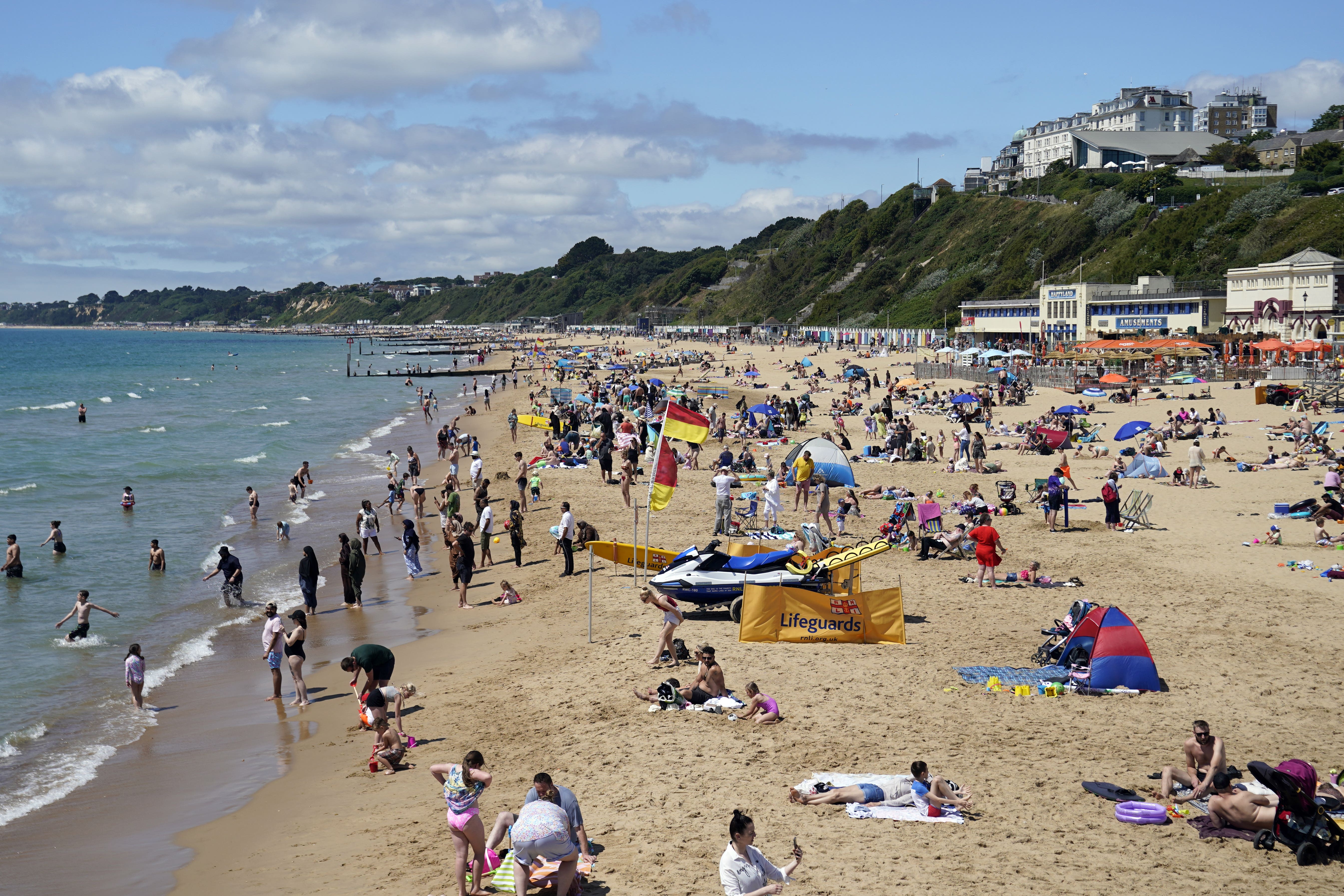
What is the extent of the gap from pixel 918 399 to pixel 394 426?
23.2 metres

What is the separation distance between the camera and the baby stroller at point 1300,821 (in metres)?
7.01

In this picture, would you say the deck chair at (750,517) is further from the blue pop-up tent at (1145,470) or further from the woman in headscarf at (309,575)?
the blue pop-up tent at (1145,470)

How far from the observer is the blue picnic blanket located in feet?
35.3

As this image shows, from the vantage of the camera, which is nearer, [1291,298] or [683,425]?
[683,425]

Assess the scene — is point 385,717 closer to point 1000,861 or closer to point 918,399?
point 1000,861

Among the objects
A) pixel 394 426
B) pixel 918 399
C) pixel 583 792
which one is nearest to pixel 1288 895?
pixel 583 792

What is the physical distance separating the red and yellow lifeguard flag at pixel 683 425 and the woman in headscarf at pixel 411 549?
541cm

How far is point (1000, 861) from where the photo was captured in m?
7.11

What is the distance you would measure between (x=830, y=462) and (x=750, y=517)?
2.65 m

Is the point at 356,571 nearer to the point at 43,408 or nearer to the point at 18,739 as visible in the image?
the point at 18,739

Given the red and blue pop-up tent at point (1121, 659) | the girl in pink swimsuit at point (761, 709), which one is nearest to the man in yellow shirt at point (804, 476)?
the red and blue pop-up tent at point (1121, 659)

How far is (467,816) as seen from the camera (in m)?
7.11

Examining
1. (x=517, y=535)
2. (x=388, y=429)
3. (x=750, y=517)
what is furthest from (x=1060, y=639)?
(x=388, y=429)

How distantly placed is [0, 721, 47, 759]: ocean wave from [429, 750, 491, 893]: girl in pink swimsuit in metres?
6.75
